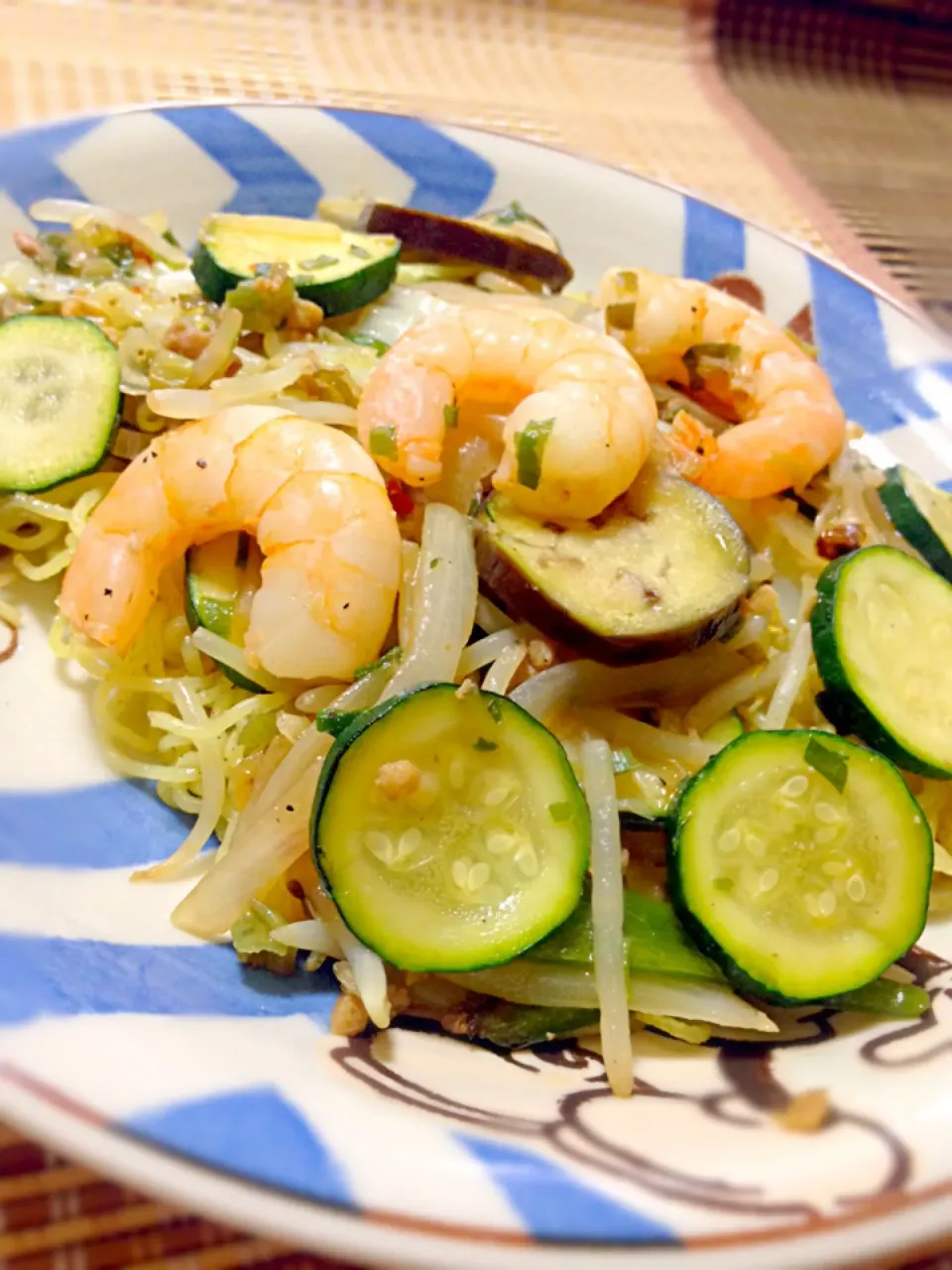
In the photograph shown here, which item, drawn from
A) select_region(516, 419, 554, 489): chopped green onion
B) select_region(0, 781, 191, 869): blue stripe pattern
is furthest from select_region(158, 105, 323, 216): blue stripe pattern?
select_region(0, 781, 191, 869): blue stripe pattern

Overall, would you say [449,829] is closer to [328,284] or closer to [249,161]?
[328,284]

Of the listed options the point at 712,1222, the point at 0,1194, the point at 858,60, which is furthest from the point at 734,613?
the point at 858,60

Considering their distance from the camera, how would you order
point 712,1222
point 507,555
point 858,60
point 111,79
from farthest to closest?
point 858,60
point 111,79
point 507,555
point 712,1222

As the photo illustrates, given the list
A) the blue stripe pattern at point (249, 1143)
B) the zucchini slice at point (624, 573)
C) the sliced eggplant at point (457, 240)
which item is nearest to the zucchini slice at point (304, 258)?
the sliced eggplant at point (457, 240)

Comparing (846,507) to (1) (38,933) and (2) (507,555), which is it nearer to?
(2) (507,555)

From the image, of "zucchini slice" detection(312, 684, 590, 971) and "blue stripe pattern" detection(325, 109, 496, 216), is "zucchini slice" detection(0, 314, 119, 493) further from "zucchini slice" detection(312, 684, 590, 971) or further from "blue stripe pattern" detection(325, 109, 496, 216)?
"blue stripe pattern" detection(325, 109, 496, 216)

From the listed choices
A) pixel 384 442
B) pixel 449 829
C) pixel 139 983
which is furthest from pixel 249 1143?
pixel 384 442
